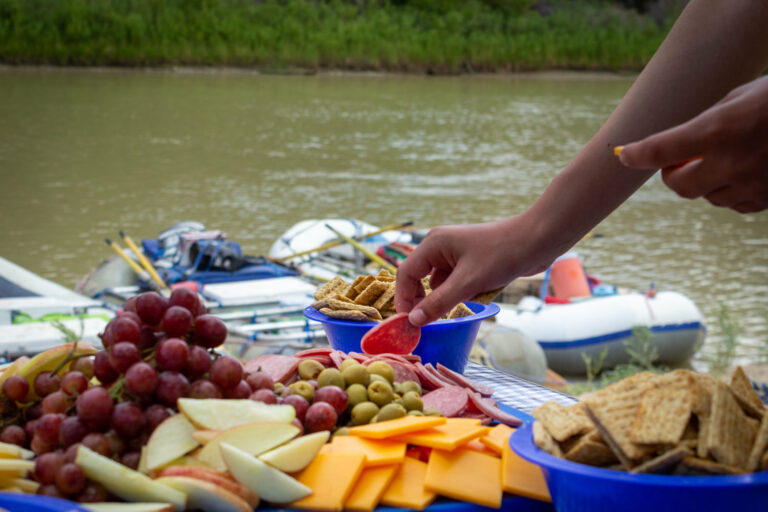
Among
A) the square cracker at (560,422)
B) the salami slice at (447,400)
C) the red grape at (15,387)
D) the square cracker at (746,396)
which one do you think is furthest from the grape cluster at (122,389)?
the square cracker at (746,396)

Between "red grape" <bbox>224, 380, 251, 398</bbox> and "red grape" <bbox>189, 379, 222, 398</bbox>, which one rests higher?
"red grape" <bbox>189, 379, 222, 398</bbox>

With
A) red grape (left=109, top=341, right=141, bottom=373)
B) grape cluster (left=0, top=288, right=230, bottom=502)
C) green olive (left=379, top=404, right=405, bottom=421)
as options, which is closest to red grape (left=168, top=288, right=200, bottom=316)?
grape cluster (left=0, top=288, right=230, bottom=502)

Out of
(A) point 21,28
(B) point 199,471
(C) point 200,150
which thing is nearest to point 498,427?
(B) point 199,471

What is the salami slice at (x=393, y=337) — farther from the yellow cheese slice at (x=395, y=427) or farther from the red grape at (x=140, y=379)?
the red grape at (x=140, y=379)

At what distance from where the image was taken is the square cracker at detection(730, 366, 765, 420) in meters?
1.11

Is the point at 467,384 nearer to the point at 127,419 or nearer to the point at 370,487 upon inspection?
Answer: the point at 370,487

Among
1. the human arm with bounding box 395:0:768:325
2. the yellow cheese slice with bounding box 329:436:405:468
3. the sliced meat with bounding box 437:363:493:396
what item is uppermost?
the human arm with bounding box 395:0:768:325

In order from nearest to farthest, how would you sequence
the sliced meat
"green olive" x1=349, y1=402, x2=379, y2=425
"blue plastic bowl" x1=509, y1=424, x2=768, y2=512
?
"blue plastic bowl" x1=509, y1=424, x2=768, y2=512 → "green olive" x1=349, y1=402, x2=379, y2=425 → the sliced meat

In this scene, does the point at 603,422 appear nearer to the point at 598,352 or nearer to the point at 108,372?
the point at 108,372

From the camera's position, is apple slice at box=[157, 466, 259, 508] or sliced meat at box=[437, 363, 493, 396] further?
sliced meat at box=[437, 363, 493, 396]

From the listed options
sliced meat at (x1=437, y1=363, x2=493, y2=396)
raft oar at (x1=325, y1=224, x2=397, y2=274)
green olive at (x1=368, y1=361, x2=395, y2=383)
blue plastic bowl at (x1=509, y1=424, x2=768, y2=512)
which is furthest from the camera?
raft oar at (x1=325, y1=224, x2=397, y2=274)

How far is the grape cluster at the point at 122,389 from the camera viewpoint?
1096 millimetres

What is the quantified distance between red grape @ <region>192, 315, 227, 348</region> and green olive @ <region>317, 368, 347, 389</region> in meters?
0.19

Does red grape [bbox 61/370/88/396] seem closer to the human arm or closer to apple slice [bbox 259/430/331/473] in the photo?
apple slice [bbox 259/430/331/473]
